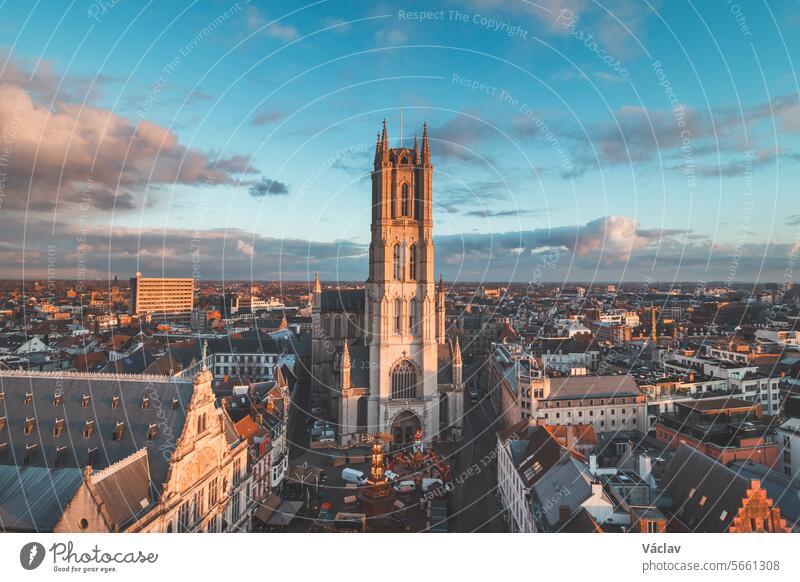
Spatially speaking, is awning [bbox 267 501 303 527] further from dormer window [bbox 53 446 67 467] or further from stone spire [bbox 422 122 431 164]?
stone spire [bbox 422 122 431 164]

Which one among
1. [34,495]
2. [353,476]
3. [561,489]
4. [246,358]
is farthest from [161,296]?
[561,489]

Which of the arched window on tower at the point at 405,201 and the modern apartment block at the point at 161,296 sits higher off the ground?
the arched window on tower at the point at 405,201

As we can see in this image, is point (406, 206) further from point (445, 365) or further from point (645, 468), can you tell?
point (645, 468)

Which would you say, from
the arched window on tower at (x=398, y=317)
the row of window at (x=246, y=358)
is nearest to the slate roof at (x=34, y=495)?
the arched window on tower at (x=398, y=317)

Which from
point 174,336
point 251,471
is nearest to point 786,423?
point 251,471

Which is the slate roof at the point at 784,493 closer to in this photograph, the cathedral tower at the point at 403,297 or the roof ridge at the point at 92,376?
the cathedral tower at the point at 403,297
